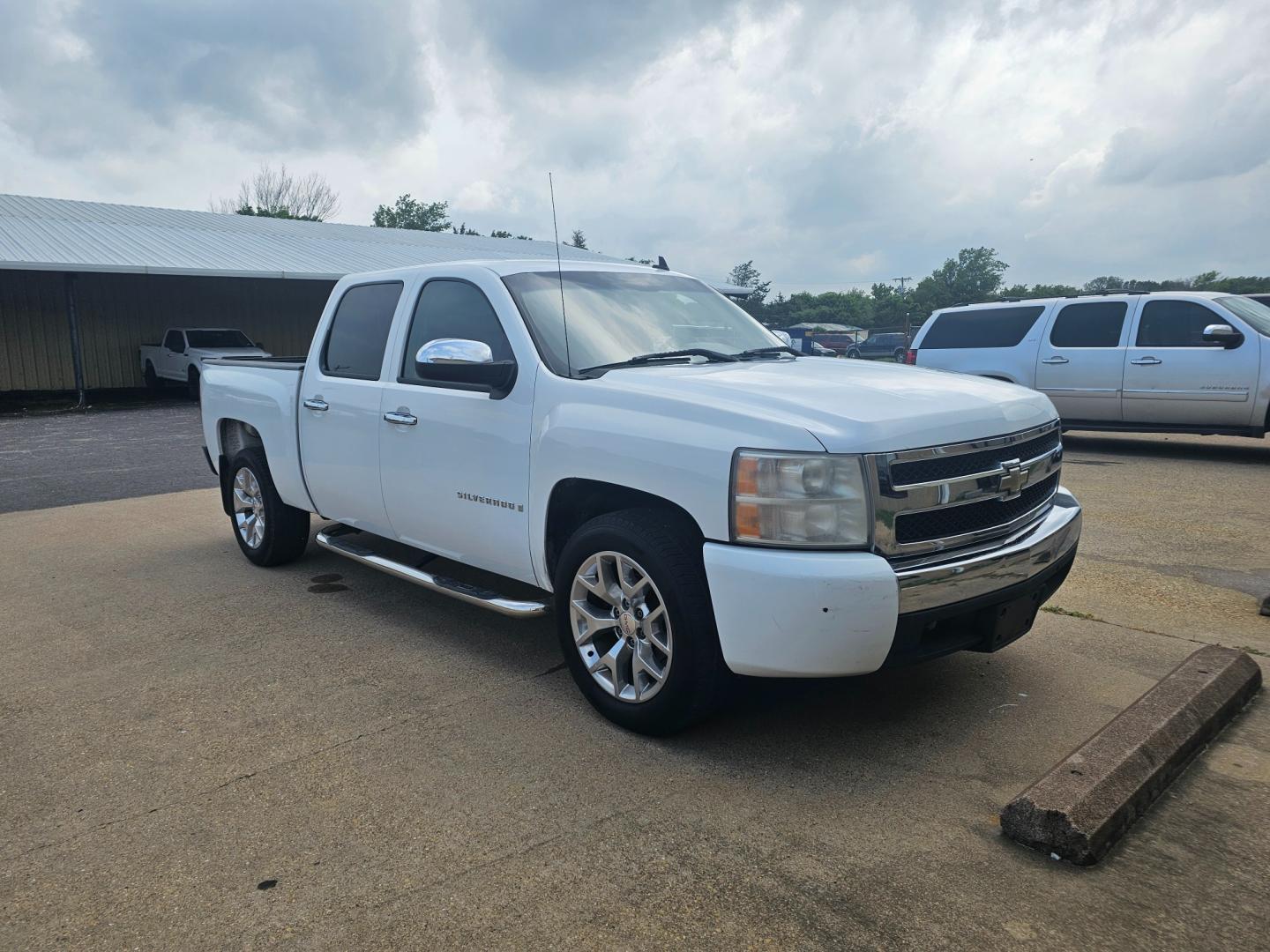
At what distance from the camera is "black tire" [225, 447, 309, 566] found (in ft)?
19.8

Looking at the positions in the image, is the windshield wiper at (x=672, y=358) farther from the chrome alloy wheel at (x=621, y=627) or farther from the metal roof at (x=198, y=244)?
the metal roof at (x=198, y=244)

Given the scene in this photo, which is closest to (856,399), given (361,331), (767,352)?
(767,352)

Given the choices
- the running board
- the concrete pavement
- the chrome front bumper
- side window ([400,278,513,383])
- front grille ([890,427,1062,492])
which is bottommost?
the concrete pavement

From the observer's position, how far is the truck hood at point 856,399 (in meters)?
3.19

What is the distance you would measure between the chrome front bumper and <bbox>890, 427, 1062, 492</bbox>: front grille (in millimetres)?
275

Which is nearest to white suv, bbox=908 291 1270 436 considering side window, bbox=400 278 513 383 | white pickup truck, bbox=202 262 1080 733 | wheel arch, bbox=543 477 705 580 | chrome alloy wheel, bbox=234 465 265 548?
white pickup truck, bbox=202 262 1080 733

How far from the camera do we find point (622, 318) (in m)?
4.41

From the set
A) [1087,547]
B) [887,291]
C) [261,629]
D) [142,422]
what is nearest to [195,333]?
[142,422]

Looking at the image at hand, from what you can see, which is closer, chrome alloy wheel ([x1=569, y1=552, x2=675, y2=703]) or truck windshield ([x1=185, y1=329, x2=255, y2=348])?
chrome alloy wheel ([x1=569, y1=552, x2=675, y2=703])

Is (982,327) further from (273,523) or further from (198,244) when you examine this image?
(198,244)

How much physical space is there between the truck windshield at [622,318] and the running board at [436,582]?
101 centimetres

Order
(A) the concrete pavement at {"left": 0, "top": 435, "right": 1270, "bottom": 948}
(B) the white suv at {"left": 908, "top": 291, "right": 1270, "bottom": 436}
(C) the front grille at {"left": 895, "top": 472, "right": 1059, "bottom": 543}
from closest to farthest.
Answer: (A) the concrete pavement at {"left": 0, "top": 435, "right": 1270, "bottom": 948} < (C) the front grille at {"left": 895, "top": 472, "right": 1059, "bottom": 543} < (B) the white suv at {"left": 908, "top": 291, "right": 1270, "bottom": 436}

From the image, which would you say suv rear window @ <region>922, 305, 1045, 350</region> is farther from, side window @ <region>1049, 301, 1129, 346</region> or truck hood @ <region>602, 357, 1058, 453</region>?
truck hood @ <region>602, 357, 1058, 453</region>

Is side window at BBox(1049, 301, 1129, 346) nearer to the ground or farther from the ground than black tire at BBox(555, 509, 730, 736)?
farther from the ground
